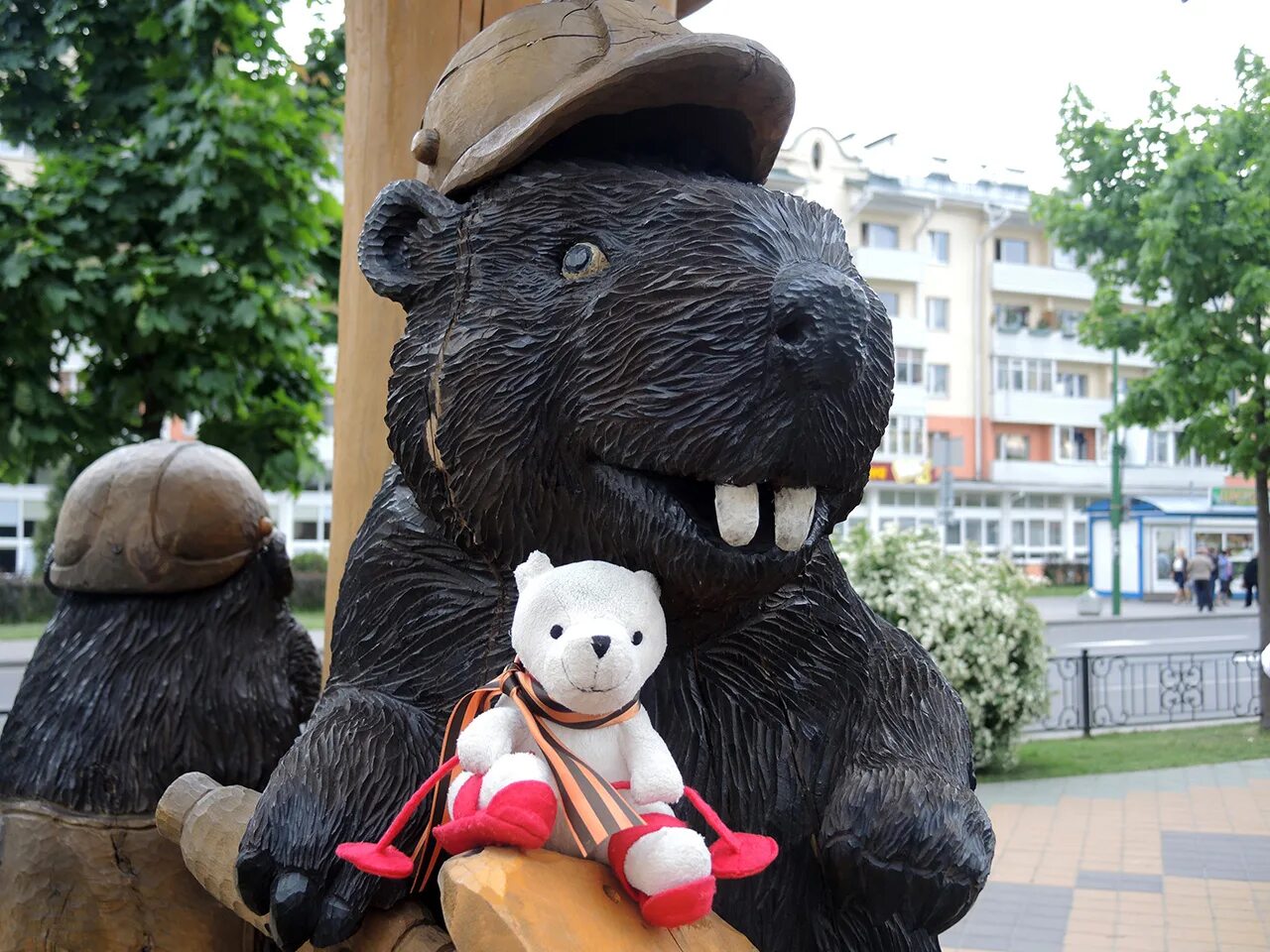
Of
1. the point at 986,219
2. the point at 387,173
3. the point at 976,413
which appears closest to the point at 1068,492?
the point at 976,413

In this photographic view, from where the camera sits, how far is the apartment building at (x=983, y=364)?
2634cm

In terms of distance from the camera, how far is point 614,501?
0.92m

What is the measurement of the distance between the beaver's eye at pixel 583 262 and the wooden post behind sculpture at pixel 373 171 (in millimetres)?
801

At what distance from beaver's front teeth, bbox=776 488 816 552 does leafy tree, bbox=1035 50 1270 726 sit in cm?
793

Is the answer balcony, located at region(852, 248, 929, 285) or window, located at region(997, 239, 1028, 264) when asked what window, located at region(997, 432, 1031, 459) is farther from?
balcony, located at region(852, 248, 929, 285)

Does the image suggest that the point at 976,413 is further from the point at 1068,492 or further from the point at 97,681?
the point at 97,681

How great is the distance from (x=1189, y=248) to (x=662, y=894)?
841 cm

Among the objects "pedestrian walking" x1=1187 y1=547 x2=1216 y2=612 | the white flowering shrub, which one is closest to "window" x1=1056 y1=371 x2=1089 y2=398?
"pedestrian walking" x1=1187 y1=547 x2=1216 y2=612

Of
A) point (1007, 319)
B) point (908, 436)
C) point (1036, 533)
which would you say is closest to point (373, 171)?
point (908, 436)

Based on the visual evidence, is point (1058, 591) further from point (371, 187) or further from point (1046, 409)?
point (371, 187)

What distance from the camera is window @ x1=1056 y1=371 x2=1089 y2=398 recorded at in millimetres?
28875

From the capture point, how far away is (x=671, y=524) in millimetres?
891

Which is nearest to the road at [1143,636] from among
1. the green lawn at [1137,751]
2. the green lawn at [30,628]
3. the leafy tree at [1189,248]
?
the green lawn at [30,628]

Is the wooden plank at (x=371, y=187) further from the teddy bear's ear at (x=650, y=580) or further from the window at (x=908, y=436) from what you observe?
the window at (x=908, y=436)
